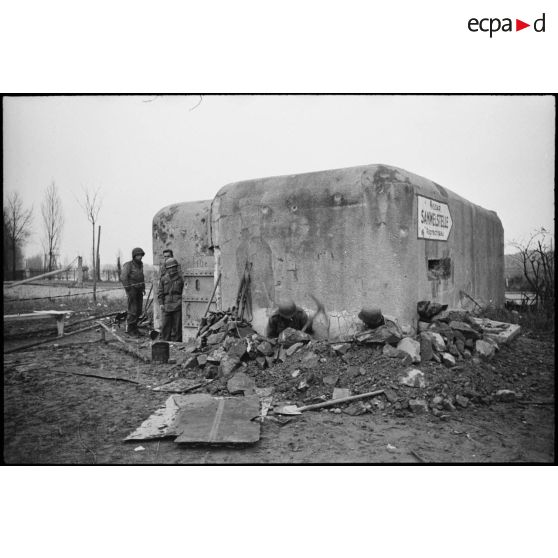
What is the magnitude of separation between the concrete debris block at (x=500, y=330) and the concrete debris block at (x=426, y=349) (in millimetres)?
1190

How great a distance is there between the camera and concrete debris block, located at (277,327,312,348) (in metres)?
5.88

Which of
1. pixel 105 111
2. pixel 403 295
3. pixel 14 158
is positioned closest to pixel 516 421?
pixel 403 295

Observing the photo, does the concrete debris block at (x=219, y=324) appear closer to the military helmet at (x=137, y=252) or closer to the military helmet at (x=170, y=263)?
the military helmet at (x=170, y=263)

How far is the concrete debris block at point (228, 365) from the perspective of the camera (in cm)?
561

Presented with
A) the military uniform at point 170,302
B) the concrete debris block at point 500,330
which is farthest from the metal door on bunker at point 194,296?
the concrete debris block at point 500,330

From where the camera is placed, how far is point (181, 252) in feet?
29.6

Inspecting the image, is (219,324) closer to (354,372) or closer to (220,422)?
(354,372)

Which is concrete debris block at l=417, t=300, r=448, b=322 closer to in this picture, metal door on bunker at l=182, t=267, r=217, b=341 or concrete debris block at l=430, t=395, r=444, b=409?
concrete debris block at l=430, t=395, r=444, b=409

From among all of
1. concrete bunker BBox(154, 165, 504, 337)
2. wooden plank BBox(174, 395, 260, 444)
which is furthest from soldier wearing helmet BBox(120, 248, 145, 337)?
wooden plank BBox(174, 395, 260, 444)

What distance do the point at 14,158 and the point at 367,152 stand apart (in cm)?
394

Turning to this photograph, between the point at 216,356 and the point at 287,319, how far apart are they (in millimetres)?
1081

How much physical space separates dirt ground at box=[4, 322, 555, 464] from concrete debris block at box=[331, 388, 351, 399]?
86mm

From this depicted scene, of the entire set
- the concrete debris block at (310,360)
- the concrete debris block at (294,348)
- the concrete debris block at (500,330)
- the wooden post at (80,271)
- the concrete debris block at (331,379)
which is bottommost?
the concrete debris block at (331,379)

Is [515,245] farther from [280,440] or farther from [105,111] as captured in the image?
[105,111]
